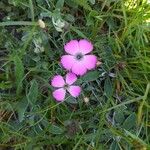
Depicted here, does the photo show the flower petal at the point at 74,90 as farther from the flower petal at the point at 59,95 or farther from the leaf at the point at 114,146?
the leaf at the point at 114,146

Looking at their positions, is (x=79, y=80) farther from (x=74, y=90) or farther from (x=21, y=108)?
(x=21, y=108)

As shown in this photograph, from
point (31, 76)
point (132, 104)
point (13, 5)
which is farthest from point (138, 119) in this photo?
point (13, 5)

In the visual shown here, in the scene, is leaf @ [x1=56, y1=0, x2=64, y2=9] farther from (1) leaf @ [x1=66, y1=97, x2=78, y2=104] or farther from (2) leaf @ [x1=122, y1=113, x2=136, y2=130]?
(2) leaf @ [x1=122, y1=113, x2=136, y2=130]

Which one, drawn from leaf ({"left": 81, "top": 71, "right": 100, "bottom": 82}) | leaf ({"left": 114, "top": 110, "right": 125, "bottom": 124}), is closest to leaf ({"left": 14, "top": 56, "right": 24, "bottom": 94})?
leaf ({"left": 81, "top": 71, "right": 100, "bottom": 82})

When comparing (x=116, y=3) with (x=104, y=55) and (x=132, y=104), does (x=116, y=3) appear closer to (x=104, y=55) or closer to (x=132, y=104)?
(x=104, y=55)

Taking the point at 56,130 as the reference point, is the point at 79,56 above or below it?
above

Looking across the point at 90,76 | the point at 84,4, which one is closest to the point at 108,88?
the point at 90,76

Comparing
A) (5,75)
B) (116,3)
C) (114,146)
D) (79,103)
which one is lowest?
(114,146)
